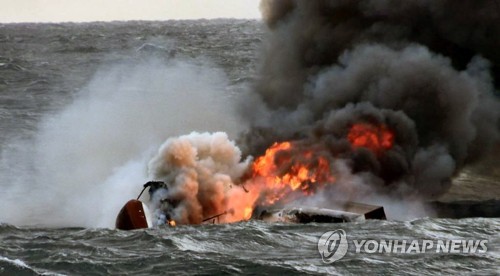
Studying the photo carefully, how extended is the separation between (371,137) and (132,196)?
11275 millimetres

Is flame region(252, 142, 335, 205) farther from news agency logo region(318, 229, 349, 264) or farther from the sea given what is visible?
news agency logo region(318, 229, 349, 264)

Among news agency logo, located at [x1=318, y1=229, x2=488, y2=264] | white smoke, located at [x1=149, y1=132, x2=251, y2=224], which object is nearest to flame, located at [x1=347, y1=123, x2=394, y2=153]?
white smoke, located at [x1=149, y1=132, x2=251, y2=224]

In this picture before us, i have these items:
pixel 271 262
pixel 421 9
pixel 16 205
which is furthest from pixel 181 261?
pixel 421 9

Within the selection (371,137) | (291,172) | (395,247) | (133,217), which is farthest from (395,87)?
(133,217)

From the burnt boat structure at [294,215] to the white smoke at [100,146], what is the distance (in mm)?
4706

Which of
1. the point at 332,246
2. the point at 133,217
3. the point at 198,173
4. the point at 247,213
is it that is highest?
the point at 198,173

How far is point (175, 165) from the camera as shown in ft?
108

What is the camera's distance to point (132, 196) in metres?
36.8

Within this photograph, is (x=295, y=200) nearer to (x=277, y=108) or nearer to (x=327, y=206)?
(x=327, y=206)

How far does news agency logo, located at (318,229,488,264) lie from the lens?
82.1 ft

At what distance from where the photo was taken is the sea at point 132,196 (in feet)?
78.2

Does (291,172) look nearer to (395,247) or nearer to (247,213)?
(247,213)

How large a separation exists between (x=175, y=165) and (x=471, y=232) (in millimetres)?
12136

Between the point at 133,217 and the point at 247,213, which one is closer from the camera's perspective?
the point at 133,217
